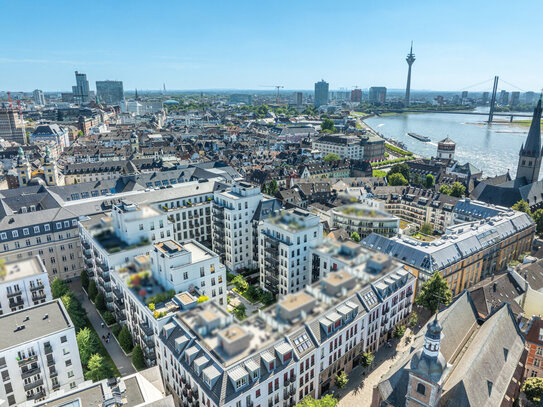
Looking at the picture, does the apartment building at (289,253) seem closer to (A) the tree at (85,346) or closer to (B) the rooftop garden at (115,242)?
(A) the tree at (85,346)

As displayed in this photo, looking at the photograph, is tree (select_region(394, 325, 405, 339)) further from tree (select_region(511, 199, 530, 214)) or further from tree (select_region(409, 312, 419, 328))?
tree (select_region(511, 199, 530, 214))

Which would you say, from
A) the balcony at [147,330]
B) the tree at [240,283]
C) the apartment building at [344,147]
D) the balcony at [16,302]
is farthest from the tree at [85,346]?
the apartment building at [344,147]

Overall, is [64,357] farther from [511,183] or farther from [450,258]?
[511,183]

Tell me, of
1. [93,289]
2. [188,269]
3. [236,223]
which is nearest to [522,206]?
[236,223]

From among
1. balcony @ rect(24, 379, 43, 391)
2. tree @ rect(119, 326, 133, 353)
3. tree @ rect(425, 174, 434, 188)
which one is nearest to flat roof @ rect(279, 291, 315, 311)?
tree @ rect(119, 326, 133, 353)

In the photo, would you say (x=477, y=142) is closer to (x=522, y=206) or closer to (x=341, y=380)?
(x=522, y=206)

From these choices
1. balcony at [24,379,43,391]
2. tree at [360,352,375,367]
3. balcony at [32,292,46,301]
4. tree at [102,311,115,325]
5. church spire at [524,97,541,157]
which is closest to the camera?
balcony at [24,379,43,391]
